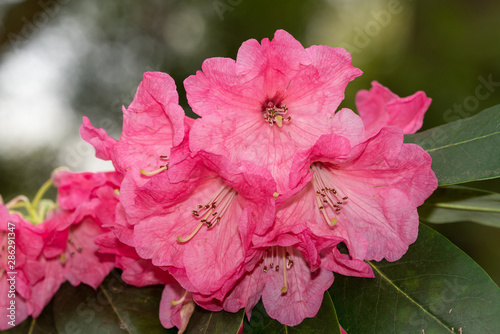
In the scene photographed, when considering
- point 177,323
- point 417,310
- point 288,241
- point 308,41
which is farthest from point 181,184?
point 308,41

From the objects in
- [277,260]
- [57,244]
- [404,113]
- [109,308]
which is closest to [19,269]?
[57,244]

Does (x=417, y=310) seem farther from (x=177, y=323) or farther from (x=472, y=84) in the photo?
(x=472, y=84)

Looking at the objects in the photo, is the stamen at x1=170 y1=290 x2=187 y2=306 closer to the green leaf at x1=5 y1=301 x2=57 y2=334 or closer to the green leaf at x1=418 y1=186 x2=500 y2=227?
the green leaf at x1=5 y1=301 x2=57 y2=334

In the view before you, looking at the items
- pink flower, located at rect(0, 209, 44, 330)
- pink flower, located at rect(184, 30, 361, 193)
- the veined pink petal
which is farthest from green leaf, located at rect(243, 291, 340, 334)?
pink flower, located at rect(0, 209, 44, 330)

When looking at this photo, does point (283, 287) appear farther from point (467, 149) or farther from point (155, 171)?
point (467, 149)

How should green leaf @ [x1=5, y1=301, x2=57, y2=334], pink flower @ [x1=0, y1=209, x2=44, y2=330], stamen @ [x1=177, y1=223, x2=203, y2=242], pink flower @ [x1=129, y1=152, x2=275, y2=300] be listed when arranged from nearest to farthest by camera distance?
pink flower @ [x1=129, y1=152, x2=275, y2=300] < stamen @ [x1=177, y1=223, x2=203, y2=242] < pink flower @ [x1=0, y1=209, x2=44, y2=330] < green leaf @ [x1=5, y1=301, x2=57, y2=334]

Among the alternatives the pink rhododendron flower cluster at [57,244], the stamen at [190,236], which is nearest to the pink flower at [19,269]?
the pink rhododendron flower cluster at [57,244]
